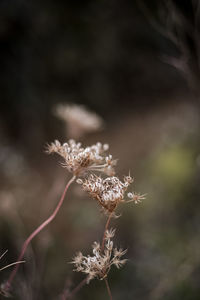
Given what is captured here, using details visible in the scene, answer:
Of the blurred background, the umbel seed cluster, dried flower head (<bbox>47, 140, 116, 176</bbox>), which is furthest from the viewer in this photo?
the blurred background

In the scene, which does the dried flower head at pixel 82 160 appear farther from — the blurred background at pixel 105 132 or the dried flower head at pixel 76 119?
the dried flower head at pixel 76 119

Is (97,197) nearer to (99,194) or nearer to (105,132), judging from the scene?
(99,194)

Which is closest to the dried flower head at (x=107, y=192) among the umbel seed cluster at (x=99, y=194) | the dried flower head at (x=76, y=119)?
the umbel seed cluster at (x=99, y=194)

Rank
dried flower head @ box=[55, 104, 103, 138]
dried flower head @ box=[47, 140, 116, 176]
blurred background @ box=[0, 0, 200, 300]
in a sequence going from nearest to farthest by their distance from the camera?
1. dried flower head @ box=[47, 140, 116, 176]
2. dried flower head @ box=[55, 104, 103, 138]
3. blurred background @ box=[0, 0, 200, 300]

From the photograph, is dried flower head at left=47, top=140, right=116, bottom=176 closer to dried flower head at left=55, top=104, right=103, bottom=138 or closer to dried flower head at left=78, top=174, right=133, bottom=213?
dried flower head at left=78, top=174, right=133, bottom=213

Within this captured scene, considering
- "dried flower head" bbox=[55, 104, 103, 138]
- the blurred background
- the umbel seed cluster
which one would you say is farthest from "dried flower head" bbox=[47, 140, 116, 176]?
"dried flower head" bbox=[55, 104, 103, 138]

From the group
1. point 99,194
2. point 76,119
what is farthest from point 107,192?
point 76,119
